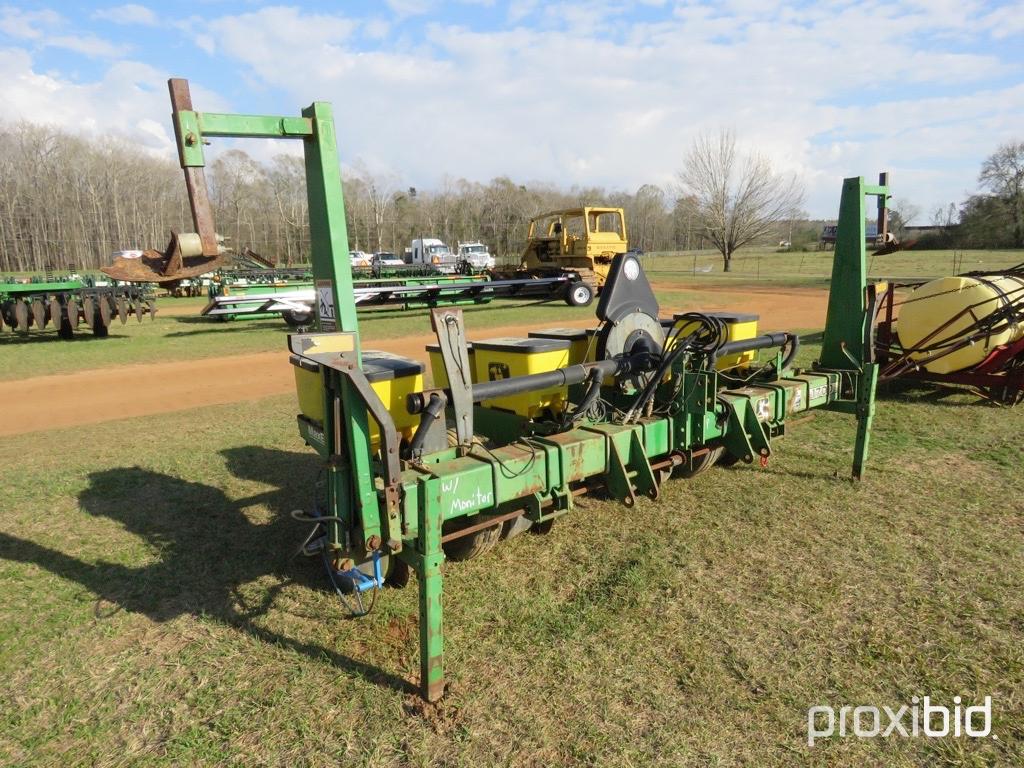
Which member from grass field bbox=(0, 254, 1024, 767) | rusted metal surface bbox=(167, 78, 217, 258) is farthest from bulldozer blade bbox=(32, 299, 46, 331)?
rusted metal surface bbox=(167, 78, 217, 258)

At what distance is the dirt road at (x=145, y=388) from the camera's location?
8.41 metres

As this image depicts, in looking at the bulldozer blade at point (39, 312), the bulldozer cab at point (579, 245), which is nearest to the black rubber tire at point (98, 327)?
the bulldozer blade at point (39, 312)

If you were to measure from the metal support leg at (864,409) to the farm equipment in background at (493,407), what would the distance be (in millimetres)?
12

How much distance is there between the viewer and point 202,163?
101 inches

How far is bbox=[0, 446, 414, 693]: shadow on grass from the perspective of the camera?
355 cm

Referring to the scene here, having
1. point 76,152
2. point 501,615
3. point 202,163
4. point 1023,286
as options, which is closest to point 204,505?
point 501,615

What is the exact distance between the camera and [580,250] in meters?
21.7

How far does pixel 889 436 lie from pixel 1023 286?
10.1 feet

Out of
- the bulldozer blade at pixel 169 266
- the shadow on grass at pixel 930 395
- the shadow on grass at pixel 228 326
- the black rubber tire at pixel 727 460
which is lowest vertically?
the shadow on grass at pixel 930 395

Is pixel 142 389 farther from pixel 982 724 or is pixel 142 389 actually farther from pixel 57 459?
pixel 982 724

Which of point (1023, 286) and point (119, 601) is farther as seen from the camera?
point (1023, 286)

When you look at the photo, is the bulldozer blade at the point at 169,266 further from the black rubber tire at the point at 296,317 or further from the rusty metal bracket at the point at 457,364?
the black rubber tire at the point at 296,317

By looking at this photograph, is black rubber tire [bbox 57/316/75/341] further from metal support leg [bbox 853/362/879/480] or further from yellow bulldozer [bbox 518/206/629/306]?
metal support leg [bbox 853/362/879/480]

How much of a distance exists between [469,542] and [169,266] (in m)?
2.23
